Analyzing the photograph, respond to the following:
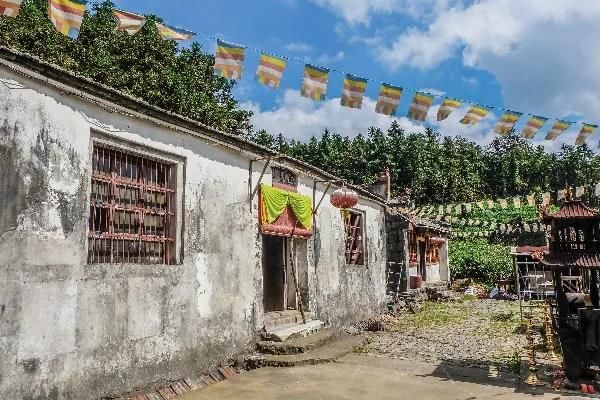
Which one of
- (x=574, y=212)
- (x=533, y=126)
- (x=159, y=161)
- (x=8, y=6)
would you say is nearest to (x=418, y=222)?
(x=533, y=126)

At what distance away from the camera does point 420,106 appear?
10914 millimetres

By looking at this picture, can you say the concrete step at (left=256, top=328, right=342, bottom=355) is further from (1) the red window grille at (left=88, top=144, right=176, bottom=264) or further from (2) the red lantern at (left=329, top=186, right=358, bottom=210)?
(2) the red lantern at (left=329, top=186, right=358, bottom=210)

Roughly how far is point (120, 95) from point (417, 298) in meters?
15.6

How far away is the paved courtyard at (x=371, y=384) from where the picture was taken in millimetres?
7133

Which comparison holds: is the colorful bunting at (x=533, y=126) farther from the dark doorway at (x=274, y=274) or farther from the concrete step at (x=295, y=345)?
the concrete step at (x=295, y=345)

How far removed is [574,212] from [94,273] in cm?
793

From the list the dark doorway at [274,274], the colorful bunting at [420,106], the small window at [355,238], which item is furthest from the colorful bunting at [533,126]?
the dark doorway at [274,274]

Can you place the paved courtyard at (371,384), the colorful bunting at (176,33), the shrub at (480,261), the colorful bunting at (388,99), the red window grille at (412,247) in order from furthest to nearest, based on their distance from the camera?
the shrub at (480,261) → the red window grille at (412,247) → the colorful bunting at (388,99) → the colorful bunting at (176,33) → the paved courtyard at (371,384)

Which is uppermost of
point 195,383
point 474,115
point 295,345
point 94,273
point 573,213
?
point 474,115

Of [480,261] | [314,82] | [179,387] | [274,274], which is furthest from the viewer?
[480,261]

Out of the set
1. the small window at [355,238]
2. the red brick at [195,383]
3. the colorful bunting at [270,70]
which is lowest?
the red brick at [195,383]

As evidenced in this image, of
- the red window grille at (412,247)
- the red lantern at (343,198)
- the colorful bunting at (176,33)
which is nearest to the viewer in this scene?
the colorful bunting at (176,33)

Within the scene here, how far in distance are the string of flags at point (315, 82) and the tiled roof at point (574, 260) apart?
4119mm

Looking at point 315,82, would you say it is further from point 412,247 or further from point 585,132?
point 412,247
